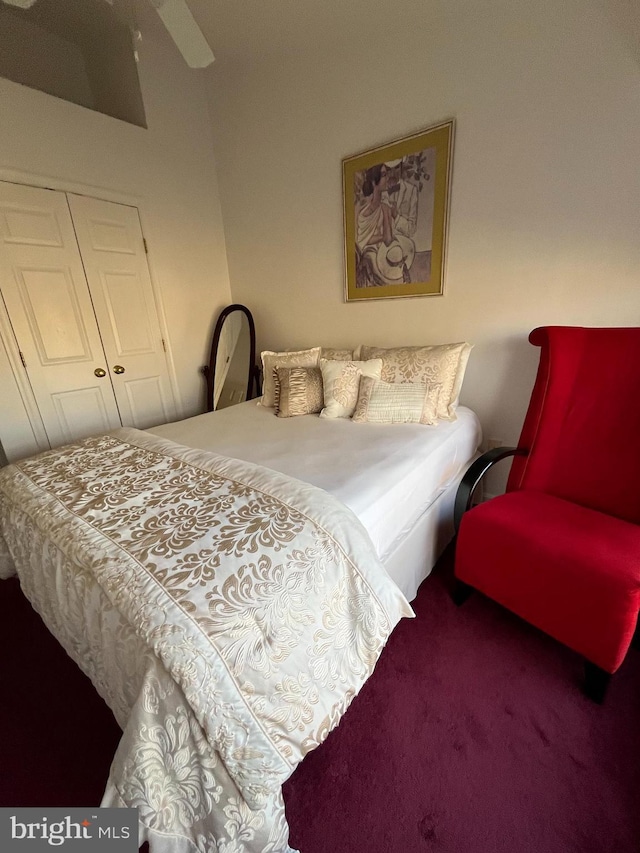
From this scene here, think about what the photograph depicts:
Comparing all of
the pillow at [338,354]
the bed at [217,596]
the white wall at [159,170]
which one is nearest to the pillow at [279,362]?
the pillow at [338,354]

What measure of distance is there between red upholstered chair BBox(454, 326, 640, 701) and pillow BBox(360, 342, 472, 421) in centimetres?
42

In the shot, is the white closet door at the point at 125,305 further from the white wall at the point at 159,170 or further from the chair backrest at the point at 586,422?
the chair backrest at the point at 586,422

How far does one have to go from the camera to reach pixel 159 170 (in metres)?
2.69

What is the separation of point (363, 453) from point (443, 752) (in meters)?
1.04

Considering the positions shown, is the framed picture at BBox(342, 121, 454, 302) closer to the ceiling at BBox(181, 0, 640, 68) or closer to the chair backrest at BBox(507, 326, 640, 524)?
the ceiling at BBox(181, 0, 640, 68)

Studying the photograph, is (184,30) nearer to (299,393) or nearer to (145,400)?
(299,393)

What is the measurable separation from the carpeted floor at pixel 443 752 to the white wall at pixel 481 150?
51.9 inches

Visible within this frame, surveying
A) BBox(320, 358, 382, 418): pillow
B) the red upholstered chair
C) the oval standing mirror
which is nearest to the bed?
the red upholstered chair

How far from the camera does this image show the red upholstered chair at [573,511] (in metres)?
1.13

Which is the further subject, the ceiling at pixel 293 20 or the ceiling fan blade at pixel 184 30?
the ceiling at pixel 293 20

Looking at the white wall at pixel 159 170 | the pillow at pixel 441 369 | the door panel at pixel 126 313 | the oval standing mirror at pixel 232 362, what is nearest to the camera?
the pillow at pixel 441 369

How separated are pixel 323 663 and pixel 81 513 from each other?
89 centimetres

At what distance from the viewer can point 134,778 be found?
0.69 meters

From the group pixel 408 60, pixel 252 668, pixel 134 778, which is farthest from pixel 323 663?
pixel 408 60
